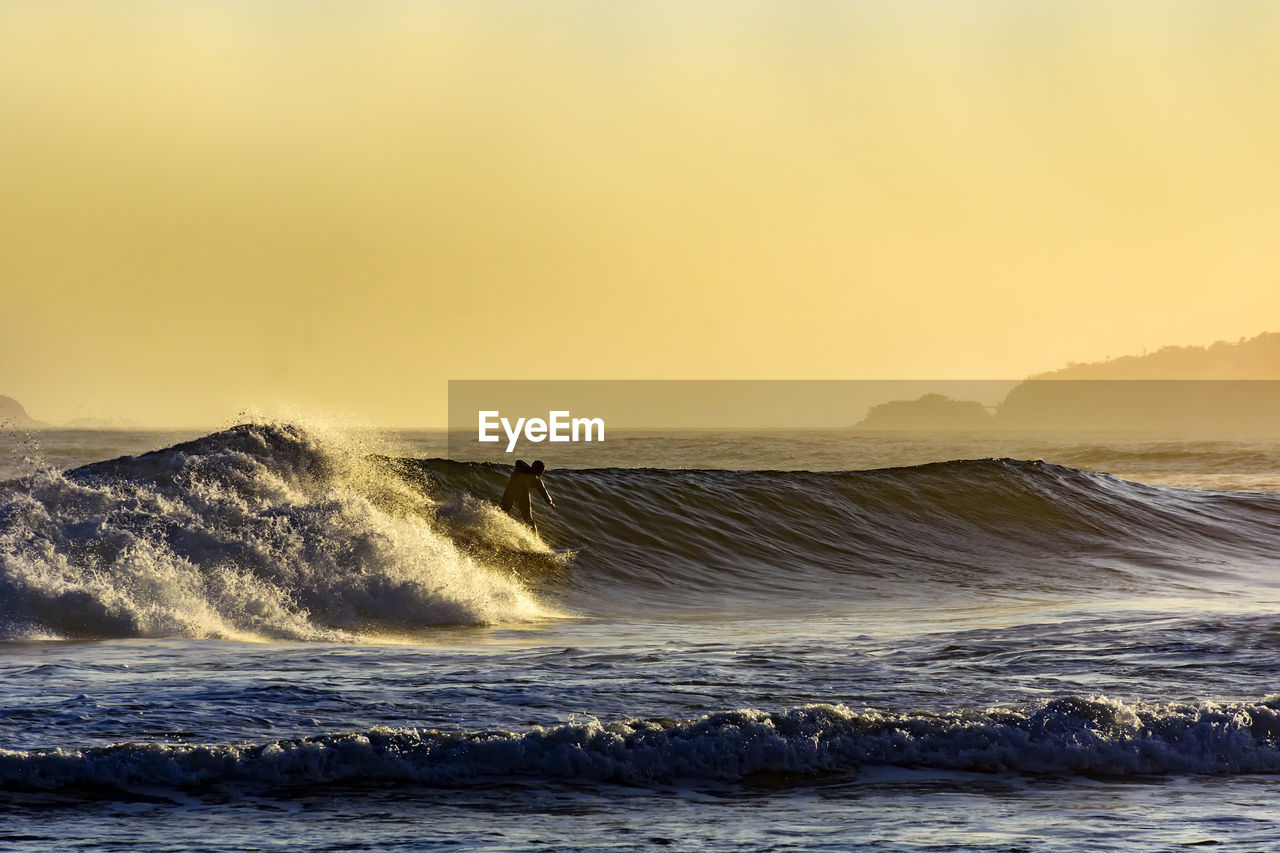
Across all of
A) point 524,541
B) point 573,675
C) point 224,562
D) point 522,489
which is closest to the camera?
point 573,675

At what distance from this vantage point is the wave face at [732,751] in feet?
21.8

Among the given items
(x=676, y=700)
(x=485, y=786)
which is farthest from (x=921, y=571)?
(x=485, y=786)

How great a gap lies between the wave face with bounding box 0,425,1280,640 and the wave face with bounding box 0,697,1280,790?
191 inches

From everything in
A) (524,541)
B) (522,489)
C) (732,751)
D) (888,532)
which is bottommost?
(732,751)

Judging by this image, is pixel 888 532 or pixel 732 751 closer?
pixel 732 751

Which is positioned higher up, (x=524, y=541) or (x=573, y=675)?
(x=524, y=541)

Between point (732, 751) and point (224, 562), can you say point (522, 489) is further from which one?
point (732, 751)

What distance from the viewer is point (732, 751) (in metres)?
7.13

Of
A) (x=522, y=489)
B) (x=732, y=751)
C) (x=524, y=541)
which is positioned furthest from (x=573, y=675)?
(x=522, y=489)

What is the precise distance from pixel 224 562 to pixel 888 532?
40.3 feet

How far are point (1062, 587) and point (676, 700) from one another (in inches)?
424

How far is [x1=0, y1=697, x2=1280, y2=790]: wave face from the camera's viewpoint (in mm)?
6656

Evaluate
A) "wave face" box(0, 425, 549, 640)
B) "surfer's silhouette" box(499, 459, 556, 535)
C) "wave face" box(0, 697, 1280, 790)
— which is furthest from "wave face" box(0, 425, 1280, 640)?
"wave face" box(0, 697, 1280, 790)

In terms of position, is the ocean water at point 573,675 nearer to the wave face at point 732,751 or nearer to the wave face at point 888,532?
the wave face at point 732,751
